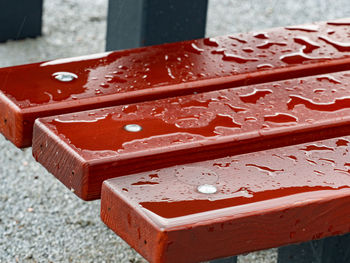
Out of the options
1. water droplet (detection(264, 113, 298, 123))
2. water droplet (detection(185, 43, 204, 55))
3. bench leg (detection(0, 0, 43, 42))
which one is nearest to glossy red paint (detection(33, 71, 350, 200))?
water droplet (detection(264, 113, 298, 123))

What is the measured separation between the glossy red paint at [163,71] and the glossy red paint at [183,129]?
0.25ft

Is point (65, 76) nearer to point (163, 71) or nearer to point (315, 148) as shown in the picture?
point (163, 71)

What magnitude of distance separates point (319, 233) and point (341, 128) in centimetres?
32

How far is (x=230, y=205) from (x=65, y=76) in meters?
0.64

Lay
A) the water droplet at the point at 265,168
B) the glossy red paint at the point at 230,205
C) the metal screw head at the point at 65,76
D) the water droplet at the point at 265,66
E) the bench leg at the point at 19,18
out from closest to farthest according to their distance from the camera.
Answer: the glossy red paint at the point at 230,205, the water droplet at the point at 265,168, the metal screw head at the point at 65,76, the water droplet at the point at 265,66, the bench leg at the point at 19,18

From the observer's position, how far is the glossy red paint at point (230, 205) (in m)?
1.10

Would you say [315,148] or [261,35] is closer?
[315,148]

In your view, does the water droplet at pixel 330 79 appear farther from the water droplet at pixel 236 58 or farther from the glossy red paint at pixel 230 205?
the glossy red paint at pixel 230 205

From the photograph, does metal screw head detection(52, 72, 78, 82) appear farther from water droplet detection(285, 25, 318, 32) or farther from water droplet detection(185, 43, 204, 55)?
water droplet detection(285, 25, 318, 32)

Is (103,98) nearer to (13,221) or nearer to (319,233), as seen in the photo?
(319,233)

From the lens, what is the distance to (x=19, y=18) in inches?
156

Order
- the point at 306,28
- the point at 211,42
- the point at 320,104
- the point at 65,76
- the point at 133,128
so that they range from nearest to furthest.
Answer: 1. the point at 133,128
2. the point at 320,104
3. the point at 65,76
4. the point at 211,42
5. the point at 306,28

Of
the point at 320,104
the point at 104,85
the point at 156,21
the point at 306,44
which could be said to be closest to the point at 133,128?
the point at 104,85

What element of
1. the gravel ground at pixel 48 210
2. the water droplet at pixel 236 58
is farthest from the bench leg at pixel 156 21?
the water droplet at pixel 236 58
